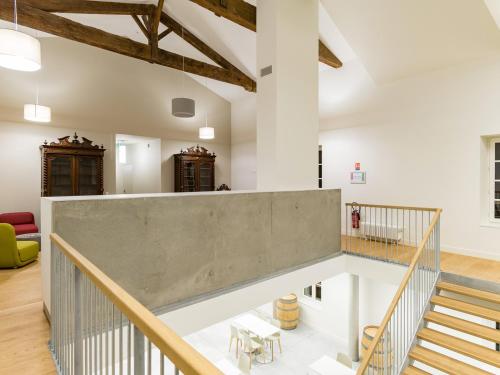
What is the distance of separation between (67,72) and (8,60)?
4.75 metres

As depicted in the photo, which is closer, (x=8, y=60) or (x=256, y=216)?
(x=8, y=60)

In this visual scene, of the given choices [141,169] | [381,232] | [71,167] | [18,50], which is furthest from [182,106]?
[381,232]

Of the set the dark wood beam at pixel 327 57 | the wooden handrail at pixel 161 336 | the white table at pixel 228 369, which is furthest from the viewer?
the dark wood beam at pixel 327 57

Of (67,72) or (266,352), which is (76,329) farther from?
(67,72)

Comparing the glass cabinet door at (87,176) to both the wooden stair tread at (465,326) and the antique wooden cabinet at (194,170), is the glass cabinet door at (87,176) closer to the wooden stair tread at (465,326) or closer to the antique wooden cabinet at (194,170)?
the antique wooden cabinet at (194,170)

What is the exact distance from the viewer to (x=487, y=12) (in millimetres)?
4754

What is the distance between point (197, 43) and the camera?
318 inches

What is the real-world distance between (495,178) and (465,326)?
3.10 m

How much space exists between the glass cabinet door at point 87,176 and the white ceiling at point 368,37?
10.9 ft

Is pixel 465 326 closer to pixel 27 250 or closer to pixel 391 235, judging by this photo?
pixel 391 235

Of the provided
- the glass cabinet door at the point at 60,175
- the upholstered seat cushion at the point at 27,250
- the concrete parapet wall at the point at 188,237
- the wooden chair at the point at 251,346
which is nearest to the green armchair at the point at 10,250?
the upholstered seat cushion at the point at 27,250

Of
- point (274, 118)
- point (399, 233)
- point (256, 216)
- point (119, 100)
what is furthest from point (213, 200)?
point (119, 100)

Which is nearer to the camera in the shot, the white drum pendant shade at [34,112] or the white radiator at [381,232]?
the white drum pendant shade at [34,112]

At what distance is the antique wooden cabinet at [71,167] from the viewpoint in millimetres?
6992
